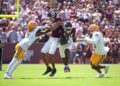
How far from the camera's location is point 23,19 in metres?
31.2

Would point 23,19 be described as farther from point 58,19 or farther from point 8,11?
point 58,19

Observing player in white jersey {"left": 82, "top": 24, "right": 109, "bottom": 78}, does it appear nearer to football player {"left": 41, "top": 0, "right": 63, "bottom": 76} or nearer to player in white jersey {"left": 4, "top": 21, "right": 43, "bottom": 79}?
football player {"left": 41, "top": 0, "right": 63, "bottom": 76}

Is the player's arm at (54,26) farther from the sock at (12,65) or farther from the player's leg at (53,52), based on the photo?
the sock at (12,65)

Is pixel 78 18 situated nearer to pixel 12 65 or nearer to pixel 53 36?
pixel 53 36

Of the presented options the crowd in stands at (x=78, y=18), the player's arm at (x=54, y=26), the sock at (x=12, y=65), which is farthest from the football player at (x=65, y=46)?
the crowd in stands at (x=78, y=18)

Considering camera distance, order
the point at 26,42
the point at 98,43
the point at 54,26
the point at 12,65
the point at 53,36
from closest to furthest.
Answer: the point at 12,65, the point at 26,42, the point at 54,26, the point at 98,43, the point at 53,36

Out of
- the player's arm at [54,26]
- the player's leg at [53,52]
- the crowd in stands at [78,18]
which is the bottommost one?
the crowd in stands at [78,18]

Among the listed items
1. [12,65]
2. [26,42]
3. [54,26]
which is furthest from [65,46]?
[12,65]

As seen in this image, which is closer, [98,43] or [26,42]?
[26,42]

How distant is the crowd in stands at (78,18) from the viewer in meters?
29.7

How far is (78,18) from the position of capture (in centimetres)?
3262

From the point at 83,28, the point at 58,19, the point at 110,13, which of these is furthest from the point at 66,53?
the point at 110,13

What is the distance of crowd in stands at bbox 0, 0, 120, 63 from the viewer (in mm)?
29672

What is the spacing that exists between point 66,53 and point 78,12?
13055 mm
